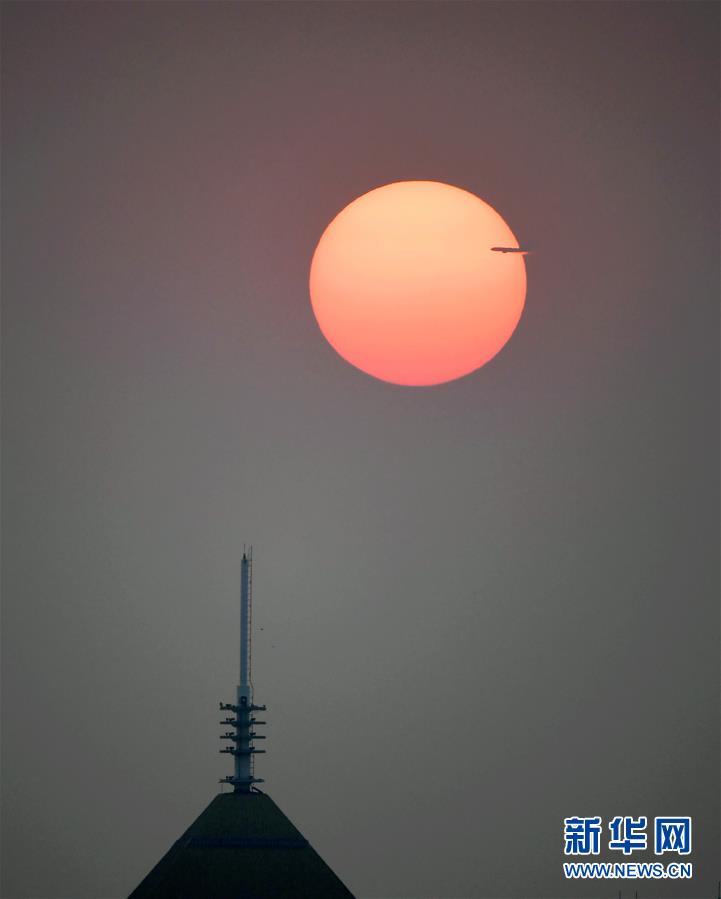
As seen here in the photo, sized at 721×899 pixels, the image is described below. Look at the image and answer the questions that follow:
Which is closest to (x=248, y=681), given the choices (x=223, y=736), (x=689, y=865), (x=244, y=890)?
(x=223, y=736)

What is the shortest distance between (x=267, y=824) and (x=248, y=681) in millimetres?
13422

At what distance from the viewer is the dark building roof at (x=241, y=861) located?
141 meters

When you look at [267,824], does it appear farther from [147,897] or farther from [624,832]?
[624,832]

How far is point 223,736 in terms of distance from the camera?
15000 centimetres

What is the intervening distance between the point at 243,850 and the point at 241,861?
3.25 ft

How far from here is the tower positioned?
141 metres

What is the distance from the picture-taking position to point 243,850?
150 m

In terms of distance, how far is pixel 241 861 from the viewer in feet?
492

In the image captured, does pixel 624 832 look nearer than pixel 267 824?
Yes

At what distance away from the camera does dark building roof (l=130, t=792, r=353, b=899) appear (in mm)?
141125

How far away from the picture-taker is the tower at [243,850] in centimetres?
14125

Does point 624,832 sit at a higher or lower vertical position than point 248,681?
lower

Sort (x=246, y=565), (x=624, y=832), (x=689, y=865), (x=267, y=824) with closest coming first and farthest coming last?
(x=624, y=832)
(x=689, y=865)
(x=246, y=565)
(x=267, y=824)

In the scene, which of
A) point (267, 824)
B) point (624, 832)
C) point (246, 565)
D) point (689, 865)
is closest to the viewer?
point (624, 832)
